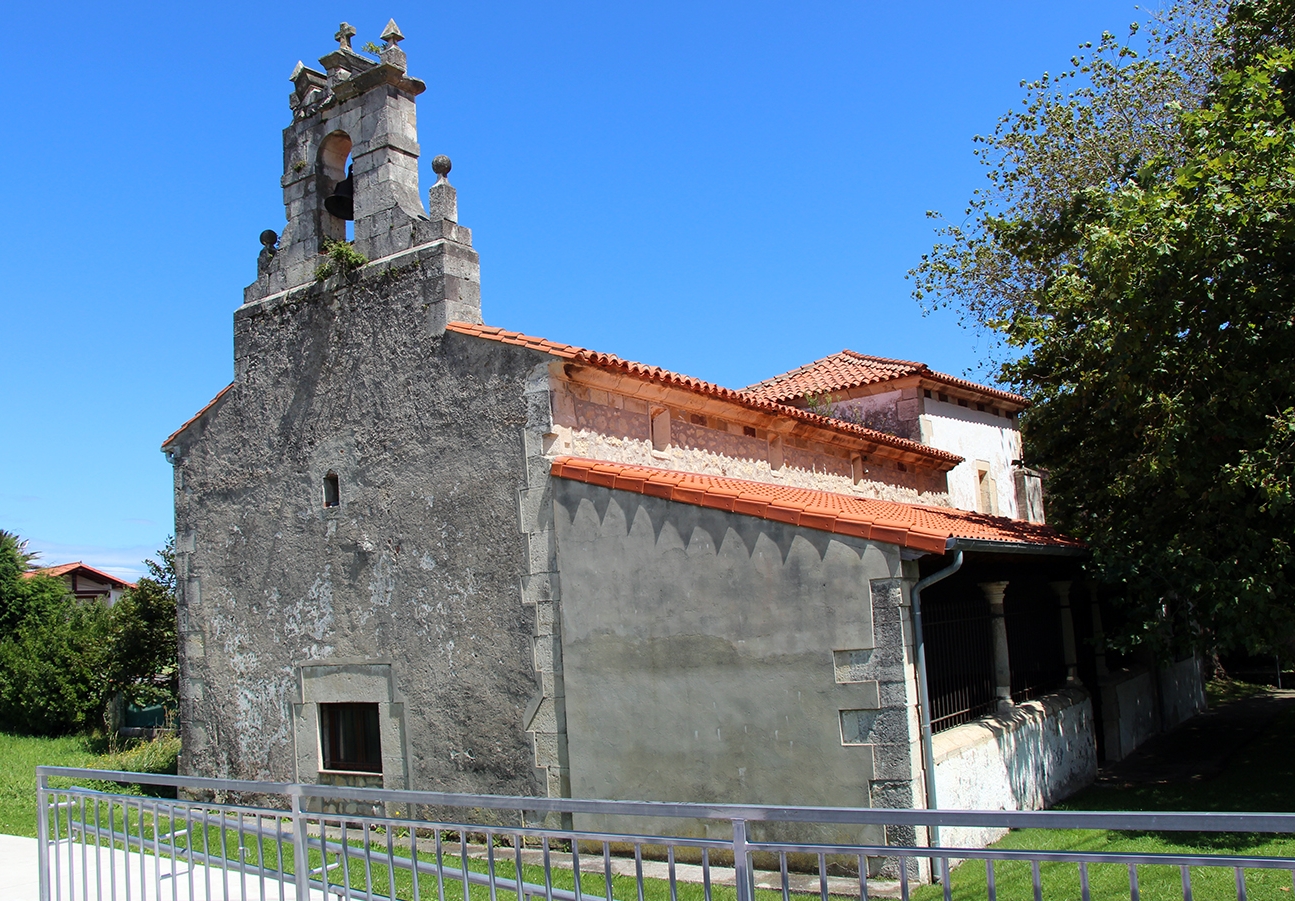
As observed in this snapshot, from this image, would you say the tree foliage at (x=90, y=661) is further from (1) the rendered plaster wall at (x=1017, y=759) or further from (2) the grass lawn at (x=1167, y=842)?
(2) the grass lawn at (x=1167, y=842)

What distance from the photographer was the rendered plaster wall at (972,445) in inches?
696

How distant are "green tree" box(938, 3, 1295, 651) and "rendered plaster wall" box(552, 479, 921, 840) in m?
3.86

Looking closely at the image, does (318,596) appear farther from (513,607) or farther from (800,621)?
→ (800,621)

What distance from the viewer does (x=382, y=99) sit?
10633 mm

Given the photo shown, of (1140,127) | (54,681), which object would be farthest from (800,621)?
(54,681)

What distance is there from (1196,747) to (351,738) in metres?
11.0

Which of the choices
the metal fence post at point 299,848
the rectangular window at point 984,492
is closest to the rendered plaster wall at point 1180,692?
the rectangular window at point 984,492

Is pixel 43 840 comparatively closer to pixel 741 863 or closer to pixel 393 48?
pixel 741 863

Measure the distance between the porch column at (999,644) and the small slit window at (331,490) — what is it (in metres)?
6.89

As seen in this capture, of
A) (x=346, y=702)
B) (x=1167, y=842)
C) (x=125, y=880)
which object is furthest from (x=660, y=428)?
(x=125, y=880)

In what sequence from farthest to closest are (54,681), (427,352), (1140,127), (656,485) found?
(54,681) < (1140,127) < (427,352) < (656,485)

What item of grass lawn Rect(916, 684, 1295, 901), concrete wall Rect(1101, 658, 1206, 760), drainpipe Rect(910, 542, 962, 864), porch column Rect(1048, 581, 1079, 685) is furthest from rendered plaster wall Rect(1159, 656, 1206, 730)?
drainpipe Rect(910, 542, 962, 864)

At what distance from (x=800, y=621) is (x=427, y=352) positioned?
466 centimetres

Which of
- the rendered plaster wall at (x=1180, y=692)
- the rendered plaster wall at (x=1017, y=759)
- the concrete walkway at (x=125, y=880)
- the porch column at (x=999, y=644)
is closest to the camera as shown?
the concrete walkway at (x=125, y=880)
